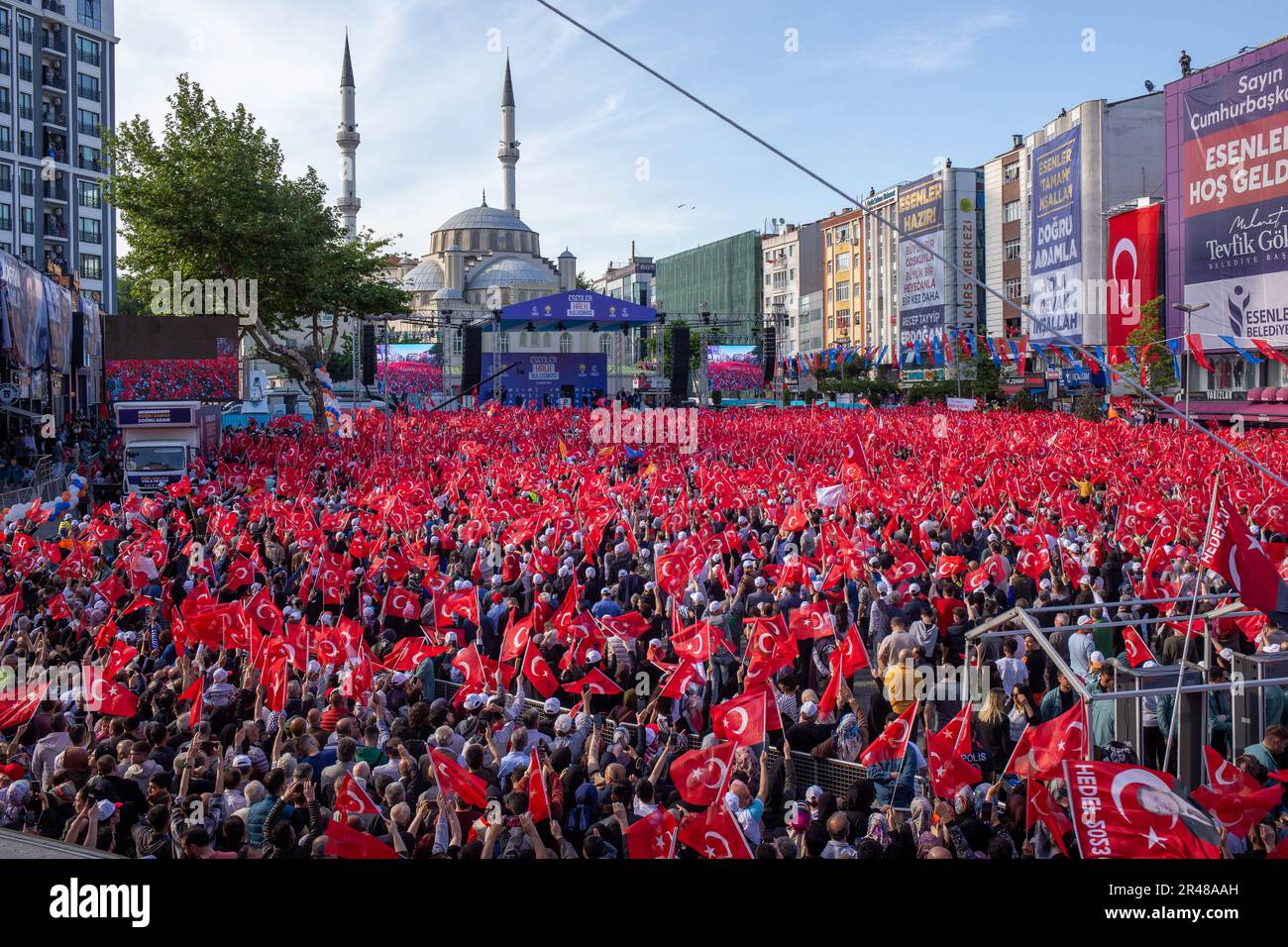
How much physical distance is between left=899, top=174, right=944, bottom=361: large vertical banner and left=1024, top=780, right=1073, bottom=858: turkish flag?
69.1 metres

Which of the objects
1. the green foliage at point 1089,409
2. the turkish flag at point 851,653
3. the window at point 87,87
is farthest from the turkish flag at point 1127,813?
the window at point 87,87

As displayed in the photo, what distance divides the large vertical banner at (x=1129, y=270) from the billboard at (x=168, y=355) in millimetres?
36019

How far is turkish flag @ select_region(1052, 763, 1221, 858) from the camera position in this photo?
16.8ft

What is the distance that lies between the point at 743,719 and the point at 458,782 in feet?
6.30

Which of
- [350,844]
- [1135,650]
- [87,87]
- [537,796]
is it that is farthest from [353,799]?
[87,87]

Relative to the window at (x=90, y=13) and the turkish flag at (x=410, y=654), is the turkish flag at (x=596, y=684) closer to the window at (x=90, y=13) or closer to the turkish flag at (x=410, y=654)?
the turkish flag at (x=410, y=654)

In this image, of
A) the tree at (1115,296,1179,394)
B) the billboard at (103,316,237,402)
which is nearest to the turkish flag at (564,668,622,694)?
the billboard at (103,316,237,402)

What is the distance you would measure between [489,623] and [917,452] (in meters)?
16.4

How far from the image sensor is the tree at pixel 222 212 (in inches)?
1388

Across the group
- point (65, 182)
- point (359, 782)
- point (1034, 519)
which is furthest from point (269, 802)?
point (65, 182)

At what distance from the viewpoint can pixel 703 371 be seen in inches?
2319

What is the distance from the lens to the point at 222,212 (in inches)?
1384
